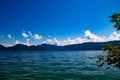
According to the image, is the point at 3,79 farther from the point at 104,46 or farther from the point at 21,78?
the point at 104,46

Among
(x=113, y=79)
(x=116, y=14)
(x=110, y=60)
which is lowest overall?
(x=113, y=79)

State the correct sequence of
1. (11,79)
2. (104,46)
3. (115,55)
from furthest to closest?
1. (11,79)
2. (104,46)
3. (115,55)

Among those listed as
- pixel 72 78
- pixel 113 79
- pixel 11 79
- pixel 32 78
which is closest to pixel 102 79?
pixel 113 79

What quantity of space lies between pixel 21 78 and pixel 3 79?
3070 millimetres

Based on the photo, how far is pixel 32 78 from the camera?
3269 centimetres

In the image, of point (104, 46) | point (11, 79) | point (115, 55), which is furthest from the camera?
point (11, 79)

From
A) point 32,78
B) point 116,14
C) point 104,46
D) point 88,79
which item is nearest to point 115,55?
point 104,46

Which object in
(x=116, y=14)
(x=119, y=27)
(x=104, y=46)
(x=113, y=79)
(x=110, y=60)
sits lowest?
(x=113, y=79)

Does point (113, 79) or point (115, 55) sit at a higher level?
point (115, 55)

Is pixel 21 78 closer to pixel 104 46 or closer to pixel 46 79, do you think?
pixel 46 79

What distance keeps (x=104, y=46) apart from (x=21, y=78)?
77.8 ft

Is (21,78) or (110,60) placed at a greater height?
(110,60)

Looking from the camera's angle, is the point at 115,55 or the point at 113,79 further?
the point at 113,79

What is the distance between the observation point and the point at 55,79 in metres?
32.4
